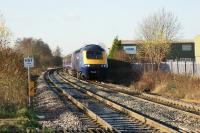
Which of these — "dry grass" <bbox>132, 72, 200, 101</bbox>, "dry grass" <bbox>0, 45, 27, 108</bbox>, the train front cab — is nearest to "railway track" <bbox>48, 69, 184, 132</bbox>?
"dry grass" <bbox>0, 45, 27, 108</bbox>

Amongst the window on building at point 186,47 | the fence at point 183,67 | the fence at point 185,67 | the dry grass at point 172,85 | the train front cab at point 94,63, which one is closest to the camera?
the dry grass at point 172,85

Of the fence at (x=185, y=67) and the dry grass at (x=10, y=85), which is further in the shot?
the fence at (x=185, y=67)

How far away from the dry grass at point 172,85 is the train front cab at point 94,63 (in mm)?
8491

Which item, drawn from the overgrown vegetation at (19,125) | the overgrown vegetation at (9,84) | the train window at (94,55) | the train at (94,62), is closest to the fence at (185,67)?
the train at (94,62)

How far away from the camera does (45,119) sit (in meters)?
17.9

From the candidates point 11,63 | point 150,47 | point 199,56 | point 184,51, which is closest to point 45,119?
point 11,63

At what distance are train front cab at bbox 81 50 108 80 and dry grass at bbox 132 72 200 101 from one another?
8.49 m

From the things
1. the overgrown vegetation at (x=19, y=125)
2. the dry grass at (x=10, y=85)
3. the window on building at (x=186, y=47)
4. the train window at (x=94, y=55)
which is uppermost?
the window on building at (x=186, y=47)

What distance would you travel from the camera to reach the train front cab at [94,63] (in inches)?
1867

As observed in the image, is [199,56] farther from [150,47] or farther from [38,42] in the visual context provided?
[38,42]

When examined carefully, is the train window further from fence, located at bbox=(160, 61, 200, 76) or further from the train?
fence, located at bbox=(160, 61, 200, 76)

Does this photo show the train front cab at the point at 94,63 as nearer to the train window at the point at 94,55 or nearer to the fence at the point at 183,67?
the train window at the point at 94,55

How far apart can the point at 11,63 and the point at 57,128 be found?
14.0m

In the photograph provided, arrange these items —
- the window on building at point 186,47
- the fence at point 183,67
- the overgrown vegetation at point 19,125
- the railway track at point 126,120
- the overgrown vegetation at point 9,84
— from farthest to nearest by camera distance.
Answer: the window on building at point 186,47, the fence at point 183,67, the overgrown vegetation at point 9,84, the railway track at point 126,120, the overgrown vegetation at point 19,125
